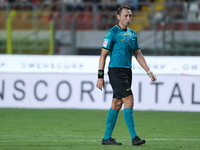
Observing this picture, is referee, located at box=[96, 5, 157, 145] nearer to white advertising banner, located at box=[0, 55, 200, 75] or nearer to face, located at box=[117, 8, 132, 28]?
face, located at box=[117, 8, 132, 28]

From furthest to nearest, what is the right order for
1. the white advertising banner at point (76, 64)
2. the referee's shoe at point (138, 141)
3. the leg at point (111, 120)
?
1. the white advertising banner at point (76, 64)
2. the leg at point (111, 120)
3. the referee's shoe at point (138, 141)

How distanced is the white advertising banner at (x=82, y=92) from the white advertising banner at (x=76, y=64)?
6.2 inches

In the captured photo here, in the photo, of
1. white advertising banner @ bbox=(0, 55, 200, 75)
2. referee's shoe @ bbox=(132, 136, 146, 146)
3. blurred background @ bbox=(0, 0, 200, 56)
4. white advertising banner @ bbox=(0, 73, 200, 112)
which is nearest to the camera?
referee's shoe @ bbox=(132, 136, 146, 146)

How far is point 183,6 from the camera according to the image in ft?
48.1

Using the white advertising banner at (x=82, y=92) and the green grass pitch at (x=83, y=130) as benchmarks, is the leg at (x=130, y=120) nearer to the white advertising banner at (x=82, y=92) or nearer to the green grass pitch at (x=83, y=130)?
the green grass pitch at (x=83, y=130)

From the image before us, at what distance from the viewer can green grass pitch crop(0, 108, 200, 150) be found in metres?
5.46

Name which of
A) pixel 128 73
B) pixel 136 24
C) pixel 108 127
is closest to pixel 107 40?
pixel 128 73

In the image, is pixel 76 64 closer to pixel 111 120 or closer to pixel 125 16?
pixel 111 120

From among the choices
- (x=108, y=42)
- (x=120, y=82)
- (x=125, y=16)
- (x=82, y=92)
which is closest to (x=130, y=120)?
(x=120, y=82)

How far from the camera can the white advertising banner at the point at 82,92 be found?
10.3 metres

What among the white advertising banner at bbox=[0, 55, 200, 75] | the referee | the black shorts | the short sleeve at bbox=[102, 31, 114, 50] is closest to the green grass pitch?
the referee

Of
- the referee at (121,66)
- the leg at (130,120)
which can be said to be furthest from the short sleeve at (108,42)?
the leg at (130,120)

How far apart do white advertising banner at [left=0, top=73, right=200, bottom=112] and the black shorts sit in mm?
5076

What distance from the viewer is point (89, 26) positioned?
15469 millimetres
